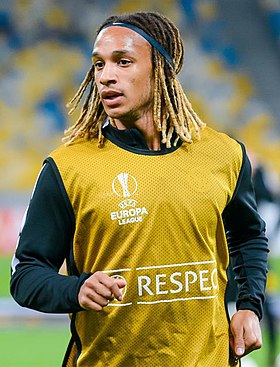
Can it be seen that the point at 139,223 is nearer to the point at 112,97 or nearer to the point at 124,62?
the point at 112,97

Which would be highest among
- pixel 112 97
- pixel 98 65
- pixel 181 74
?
pixel 181 74

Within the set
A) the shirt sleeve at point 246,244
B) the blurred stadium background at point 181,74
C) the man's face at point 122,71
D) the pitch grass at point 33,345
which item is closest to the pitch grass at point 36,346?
the pitch grass at point 33,345

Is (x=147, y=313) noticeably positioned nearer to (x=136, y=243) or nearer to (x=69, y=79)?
(x=136, y=243)

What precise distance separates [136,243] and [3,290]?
914 centimetres

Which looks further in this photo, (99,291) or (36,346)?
(36,346)

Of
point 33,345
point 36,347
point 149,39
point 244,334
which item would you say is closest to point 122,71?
point 149,39

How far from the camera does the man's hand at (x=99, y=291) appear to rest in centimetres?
274

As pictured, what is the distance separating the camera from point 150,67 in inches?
127

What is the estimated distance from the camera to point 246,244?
3.37 meters

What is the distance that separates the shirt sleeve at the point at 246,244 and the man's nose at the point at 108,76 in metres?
0.54

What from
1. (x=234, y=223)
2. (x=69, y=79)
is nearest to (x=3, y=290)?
(x=69, y=79)

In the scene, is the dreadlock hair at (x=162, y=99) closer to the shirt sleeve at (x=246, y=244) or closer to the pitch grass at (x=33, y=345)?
the shirt sleeve at (x=246, y=244)

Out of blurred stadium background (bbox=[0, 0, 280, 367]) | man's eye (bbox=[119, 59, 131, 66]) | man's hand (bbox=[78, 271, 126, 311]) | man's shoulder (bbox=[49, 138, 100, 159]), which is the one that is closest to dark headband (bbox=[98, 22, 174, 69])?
man's eye (bbox=[119, 59, 131, 66])

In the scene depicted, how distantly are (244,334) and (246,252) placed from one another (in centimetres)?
30
